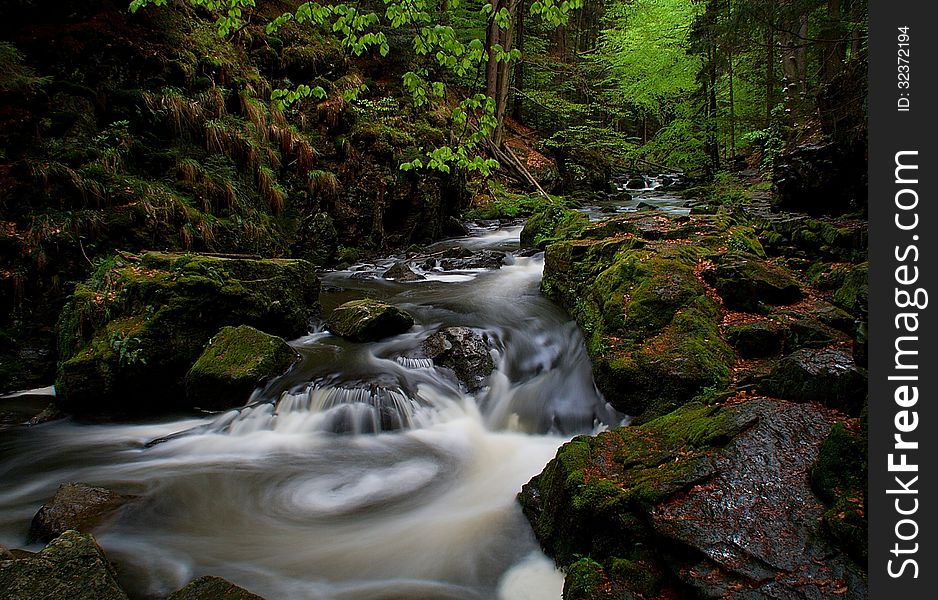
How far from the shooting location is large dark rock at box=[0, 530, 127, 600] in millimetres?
2258

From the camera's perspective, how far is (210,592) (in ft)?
8.29

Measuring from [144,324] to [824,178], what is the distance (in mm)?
10692

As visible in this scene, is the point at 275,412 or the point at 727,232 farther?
the point at 727,232

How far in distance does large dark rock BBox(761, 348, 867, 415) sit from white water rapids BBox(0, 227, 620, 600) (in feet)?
5.69

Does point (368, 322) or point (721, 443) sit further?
point (368, 322)

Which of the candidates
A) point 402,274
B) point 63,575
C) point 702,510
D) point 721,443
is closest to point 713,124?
point 402,274

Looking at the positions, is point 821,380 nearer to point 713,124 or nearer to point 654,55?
point 713,124

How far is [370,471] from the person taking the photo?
4.70 metres

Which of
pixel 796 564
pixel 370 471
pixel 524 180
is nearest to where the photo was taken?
pixel 796 564

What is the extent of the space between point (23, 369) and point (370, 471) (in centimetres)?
458

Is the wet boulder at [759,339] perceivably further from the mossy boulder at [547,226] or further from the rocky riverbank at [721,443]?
the mossy boulder at [547,226]

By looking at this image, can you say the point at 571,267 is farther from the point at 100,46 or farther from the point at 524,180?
the point at 524,180

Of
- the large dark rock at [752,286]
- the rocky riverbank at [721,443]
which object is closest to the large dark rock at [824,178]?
the rocky riverbank at [721,443]

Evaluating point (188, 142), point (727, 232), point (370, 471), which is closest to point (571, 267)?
point (727, 232)
